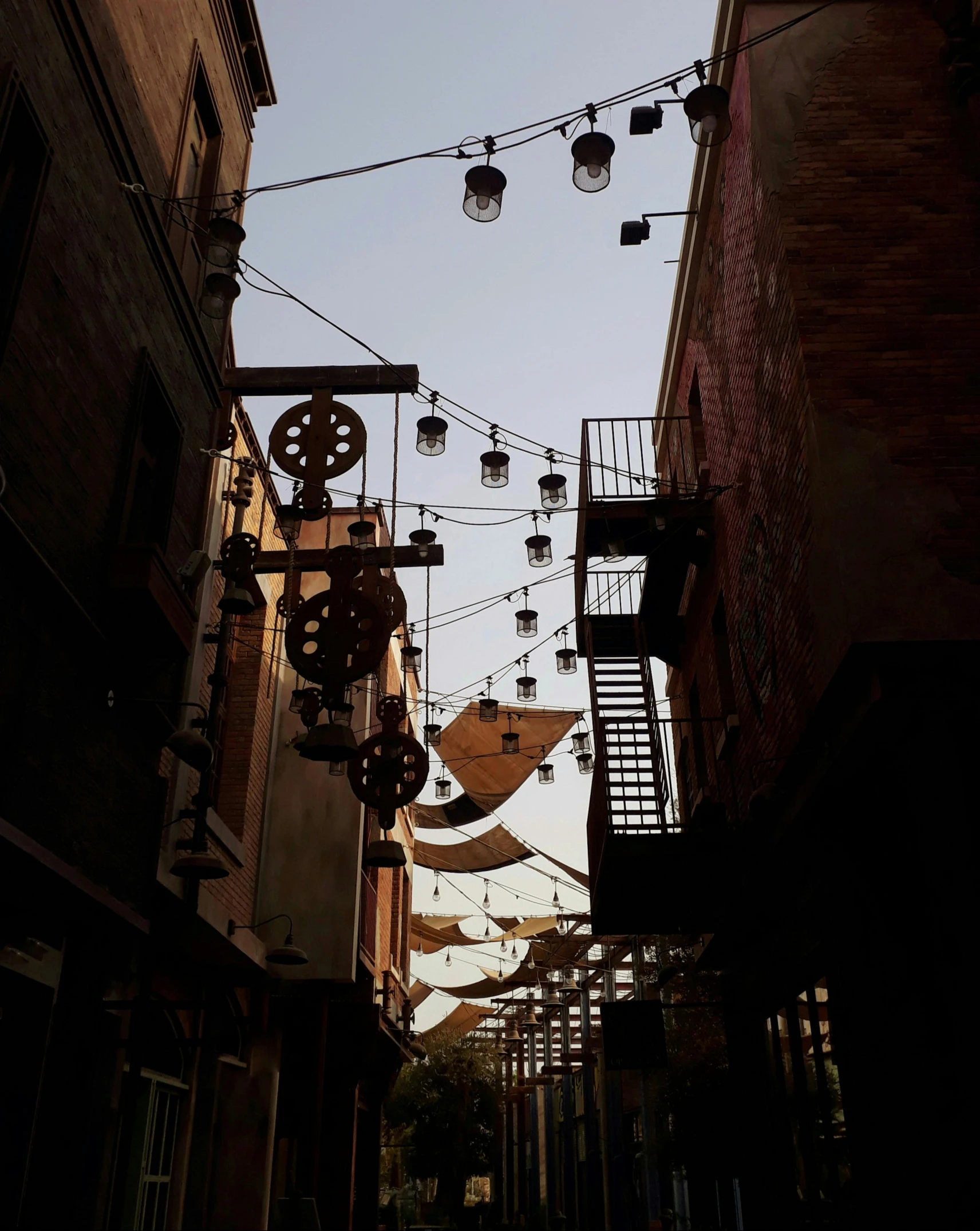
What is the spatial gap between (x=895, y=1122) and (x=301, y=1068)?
986 centimetres

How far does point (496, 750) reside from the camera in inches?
818

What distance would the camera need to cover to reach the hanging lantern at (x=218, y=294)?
7.96 m

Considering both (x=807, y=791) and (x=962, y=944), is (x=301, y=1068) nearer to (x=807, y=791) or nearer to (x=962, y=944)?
(x=807, y=791)

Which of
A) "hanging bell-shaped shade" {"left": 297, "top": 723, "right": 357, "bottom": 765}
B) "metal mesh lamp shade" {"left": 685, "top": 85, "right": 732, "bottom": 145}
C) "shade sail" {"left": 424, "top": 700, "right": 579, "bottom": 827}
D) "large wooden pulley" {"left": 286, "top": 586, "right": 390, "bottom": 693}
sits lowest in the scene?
"hanging bell-shaped shade" {"left": 297, "top": 723, "right": 357, "bottom": 765}

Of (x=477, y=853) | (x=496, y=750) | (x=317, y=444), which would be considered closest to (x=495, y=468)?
(x=317, y=444)

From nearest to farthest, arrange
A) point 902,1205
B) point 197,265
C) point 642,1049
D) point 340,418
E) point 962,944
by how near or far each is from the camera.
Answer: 1. point 962,944
2. point 902,1205
3. point 340,418
4. point 197,265
5. point 642,1049

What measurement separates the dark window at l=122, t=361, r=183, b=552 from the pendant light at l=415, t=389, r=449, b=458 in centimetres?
236

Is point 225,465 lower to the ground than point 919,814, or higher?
higher

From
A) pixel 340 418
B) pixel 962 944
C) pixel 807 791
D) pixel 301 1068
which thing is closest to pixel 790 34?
pixel 340 418

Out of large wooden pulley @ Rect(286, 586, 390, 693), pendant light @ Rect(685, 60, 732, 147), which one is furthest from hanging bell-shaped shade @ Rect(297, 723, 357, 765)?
pendant light @ Rect(685, 60, 732, 147)

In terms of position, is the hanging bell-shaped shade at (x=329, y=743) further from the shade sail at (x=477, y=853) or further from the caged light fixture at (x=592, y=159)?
the shade sail at (x=477, y=853)

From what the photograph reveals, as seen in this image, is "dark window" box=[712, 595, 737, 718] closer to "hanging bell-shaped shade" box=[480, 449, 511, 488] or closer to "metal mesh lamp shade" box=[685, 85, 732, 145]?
"hanging bell-shaped shade" box=[480, 449, 511, 488]

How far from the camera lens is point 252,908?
1305 cm

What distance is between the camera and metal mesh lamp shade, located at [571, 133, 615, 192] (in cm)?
710
